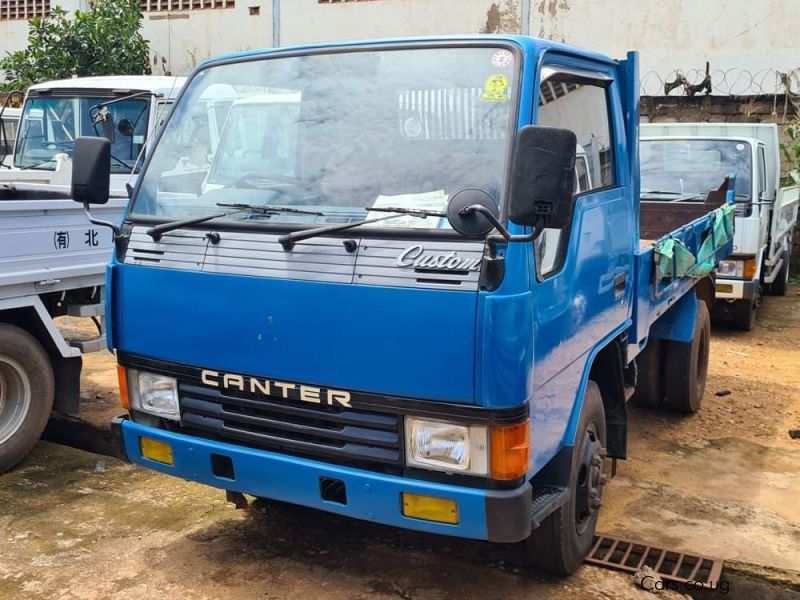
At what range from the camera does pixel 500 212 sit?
9.45 feet

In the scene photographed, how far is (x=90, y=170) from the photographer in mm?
3621

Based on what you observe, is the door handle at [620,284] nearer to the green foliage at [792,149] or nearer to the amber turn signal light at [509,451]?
the amber turn signal light at [509,451]

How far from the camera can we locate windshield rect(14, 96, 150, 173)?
7.42 m

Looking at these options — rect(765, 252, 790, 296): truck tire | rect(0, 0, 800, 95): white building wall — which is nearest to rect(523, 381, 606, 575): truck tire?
rect(765, 252, 790, 296): truck tire

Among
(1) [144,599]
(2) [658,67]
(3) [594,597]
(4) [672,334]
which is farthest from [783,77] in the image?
(1) [144,599]

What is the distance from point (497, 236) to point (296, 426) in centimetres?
100

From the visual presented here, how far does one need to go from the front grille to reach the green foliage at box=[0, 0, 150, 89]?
11724 mm

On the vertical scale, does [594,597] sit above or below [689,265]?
below

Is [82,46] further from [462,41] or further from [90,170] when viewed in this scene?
[462,41]

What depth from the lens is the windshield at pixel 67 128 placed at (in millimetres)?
7422

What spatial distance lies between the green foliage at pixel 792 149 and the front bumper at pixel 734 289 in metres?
3.73

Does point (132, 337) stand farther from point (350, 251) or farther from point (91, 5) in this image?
point (91, 5)

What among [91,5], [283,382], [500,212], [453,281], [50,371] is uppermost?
[91,5]

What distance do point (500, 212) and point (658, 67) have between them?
997 centimetres
